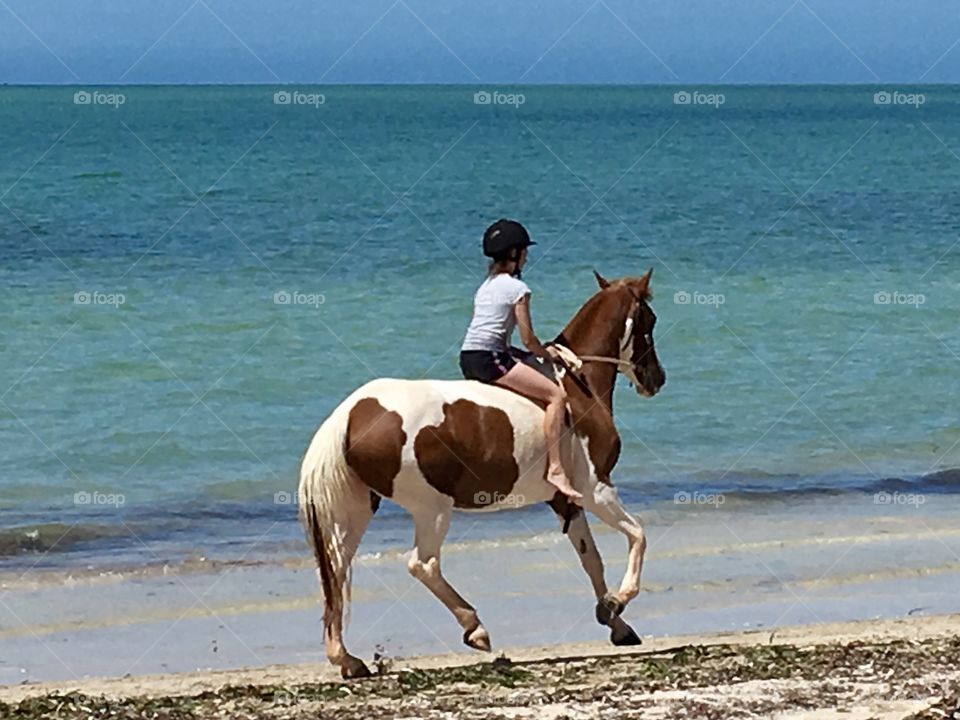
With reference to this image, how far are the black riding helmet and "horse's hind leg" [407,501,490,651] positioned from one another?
4.00ft

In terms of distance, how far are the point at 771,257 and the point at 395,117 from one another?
231 feet

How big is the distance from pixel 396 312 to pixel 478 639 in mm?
13733

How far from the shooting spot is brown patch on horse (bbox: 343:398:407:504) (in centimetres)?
797

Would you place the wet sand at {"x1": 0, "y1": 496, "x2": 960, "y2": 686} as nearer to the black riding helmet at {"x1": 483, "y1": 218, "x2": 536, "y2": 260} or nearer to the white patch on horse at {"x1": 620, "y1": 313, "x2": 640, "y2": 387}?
the white patch on horse at {"x1": 620, "y1": 313, "x2": 640, "y2": 387}

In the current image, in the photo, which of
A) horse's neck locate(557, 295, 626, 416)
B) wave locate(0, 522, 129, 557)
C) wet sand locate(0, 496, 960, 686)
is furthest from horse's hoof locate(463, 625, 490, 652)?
wave locate(0, 522, 129, 557)

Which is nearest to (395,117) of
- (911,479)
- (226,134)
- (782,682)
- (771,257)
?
(226,134)

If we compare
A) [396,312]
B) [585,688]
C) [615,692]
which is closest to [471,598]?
[585,688]

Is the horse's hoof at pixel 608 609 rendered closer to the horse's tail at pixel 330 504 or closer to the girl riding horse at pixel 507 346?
the girl riding horse at pixel 507 346

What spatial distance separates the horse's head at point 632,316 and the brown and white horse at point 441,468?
173mm

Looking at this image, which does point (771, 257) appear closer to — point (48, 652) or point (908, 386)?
point (908, 386)

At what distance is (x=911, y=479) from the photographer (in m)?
14.2

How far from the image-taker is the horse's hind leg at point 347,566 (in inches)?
319

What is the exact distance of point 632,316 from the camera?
9.03 metres

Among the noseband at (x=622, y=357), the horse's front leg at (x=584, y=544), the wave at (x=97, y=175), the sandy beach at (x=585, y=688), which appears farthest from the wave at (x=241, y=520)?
the wave at (x=97, y=175)
